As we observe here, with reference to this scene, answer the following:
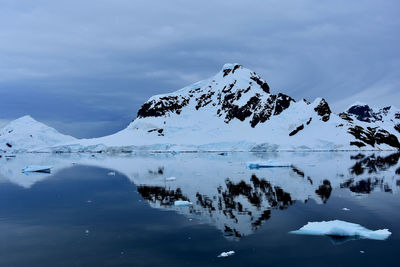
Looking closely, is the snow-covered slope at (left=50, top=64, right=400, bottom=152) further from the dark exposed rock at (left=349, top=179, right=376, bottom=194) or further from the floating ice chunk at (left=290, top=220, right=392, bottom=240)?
the floating ice chunk at (left=290, top=220, right=392, bottom=240)

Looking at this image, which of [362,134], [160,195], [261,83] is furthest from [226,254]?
[261,83]

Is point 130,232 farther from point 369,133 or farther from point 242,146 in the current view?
point 369,133

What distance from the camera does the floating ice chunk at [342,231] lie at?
1126cm

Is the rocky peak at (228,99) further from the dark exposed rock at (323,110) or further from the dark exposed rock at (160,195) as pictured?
the dark exposed rock at (160,195)

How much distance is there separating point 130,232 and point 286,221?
19.9ft

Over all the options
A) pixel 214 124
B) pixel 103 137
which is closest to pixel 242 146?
pixel 214 124

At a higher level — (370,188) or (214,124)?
(214,124)

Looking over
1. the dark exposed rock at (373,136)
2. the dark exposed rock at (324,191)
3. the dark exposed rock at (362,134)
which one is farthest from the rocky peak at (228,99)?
the dark exposed rock at (324,191)

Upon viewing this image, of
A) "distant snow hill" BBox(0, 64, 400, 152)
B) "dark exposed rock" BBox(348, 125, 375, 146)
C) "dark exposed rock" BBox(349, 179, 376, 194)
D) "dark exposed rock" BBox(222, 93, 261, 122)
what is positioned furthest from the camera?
"dark exposed rock" BBox(222, 93, 261, 122)

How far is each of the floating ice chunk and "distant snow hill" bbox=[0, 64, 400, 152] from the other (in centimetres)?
10857

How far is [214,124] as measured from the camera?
160 m

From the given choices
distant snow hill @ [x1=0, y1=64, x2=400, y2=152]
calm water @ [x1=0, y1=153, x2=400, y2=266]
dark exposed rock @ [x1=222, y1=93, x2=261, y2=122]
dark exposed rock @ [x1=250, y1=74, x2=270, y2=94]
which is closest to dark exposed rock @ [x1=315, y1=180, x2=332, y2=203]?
calm water @ [x1=0, y1=153, x2=400, y2=266]

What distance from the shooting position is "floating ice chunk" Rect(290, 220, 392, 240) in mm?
11258

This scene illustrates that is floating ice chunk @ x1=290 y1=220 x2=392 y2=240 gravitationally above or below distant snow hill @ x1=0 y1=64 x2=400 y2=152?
below
